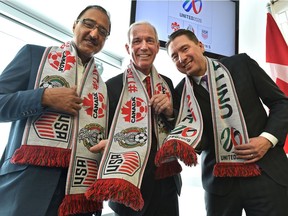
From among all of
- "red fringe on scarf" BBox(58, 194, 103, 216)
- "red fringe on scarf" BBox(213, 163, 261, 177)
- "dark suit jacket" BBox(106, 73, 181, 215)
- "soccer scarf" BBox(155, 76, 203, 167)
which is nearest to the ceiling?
"dark suit jacket" BBox(106, 73, 181, 215)

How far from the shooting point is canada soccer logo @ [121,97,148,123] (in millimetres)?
1066

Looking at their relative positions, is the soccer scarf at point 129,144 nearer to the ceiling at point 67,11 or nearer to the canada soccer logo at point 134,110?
the canada soccer logo at point 134,110

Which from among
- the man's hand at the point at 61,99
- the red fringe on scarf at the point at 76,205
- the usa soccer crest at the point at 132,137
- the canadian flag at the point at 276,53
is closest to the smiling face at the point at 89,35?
the man's hand at the point at 61,99

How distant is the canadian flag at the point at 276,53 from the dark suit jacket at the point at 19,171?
1874 millimetres

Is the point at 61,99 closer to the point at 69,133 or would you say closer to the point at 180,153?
the point at 69,133

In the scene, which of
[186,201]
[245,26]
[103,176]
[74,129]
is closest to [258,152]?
[103,176]

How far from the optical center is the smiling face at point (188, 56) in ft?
3.76

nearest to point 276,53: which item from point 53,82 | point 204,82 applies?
point 204,82

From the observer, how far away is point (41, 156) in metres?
0.82

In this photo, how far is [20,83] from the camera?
2.96 ft

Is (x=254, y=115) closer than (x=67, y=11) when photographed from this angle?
Yes

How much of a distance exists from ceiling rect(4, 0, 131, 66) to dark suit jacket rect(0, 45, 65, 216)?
1.12m

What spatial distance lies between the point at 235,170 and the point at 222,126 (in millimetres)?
181

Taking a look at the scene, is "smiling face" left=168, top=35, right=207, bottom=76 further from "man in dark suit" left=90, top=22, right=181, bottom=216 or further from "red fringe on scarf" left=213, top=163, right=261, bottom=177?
"red fringe on scarf" left=213, top=163, right=261, bottom=177
